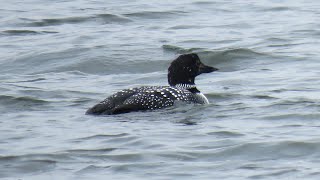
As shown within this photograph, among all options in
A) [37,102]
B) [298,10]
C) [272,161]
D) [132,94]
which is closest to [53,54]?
[37,102]

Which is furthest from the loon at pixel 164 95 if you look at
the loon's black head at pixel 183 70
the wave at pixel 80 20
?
the wave at pixel 80 20

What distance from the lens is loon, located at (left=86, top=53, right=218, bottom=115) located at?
41.4ft

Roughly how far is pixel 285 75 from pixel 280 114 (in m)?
2.84

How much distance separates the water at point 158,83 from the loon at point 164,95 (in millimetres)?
98

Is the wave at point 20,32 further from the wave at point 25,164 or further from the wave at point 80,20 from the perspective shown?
the wave at point 25,164

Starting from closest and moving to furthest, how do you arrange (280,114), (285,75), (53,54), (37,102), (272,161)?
(272,161) < (280,114) < (37,102) < (285,75) < (53,54)

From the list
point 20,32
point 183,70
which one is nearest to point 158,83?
point 183,70

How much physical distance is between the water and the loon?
0.10m

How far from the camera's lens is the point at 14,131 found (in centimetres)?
1200

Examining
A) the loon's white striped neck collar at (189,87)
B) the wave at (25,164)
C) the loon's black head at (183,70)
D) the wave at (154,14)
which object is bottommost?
the wave at (154,14)

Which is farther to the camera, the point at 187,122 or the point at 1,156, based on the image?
the point at 187,122

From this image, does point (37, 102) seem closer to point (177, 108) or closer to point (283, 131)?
point (177, 108)

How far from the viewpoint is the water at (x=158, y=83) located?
10531 millimetres

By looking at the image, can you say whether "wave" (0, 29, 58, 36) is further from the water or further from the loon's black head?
the loon's black head
